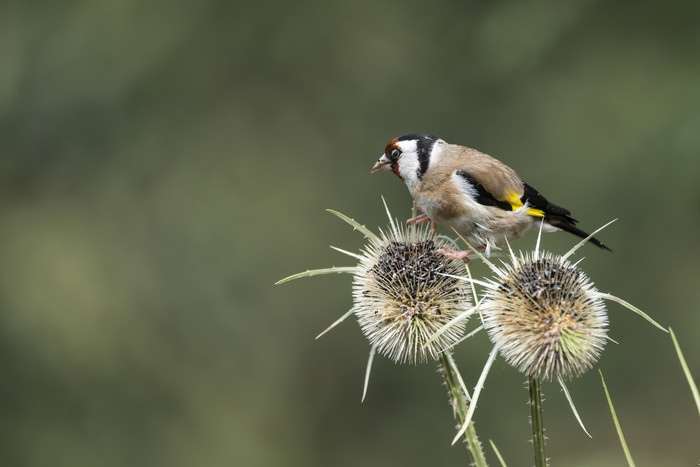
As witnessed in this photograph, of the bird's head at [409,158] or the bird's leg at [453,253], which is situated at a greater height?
the bird's head at [409,158]

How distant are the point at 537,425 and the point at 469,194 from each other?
1.18 m

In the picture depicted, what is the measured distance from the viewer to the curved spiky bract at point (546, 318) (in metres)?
2.35

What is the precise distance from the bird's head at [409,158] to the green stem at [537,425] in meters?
1.20

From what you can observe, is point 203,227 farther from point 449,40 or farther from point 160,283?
point 449,40

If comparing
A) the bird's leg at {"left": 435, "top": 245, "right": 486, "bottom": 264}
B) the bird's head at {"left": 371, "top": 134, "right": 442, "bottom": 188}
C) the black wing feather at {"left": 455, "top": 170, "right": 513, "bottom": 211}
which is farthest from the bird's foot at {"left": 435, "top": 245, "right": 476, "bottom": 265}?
the bird's head at {"left": 371, "top": 134, "right": 442, "bottom": 188}

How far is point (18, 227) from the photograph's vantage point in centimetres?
758

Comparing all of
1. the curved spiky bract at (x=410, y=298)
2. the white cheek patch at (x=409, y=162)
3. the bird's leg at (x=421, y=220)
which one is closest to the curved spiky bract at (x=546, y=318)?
the curved spiky bract at (x=410, y=298)

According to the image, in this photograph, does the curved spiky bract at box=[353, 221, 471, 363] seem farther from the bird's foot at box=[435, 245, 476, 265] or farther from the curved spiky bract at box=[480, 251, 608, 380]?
the curved spiky bract at box=[480, 251, 608, 380]

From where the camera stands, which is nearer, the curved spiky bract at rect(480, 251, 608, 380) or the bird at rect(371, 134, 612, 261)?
the curved spiky bract at rect(480, 251, 608, 380)

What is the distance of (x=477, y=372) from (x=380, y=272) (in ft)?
14.8

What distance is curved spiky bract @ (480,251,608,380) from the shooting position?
235 cm

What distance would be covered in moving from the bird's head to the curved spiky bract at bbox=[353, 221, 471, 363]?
0.42 meters

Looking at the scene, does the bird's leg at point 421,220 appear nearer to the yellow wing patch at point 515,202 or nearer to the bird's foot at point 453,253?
the bird's foot at point 453,253

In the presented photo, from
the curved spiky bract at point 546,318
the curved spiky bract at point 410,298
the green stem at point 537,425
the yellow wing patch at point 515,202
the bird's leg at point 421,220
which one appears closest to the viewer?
the green stem at point 537,425
